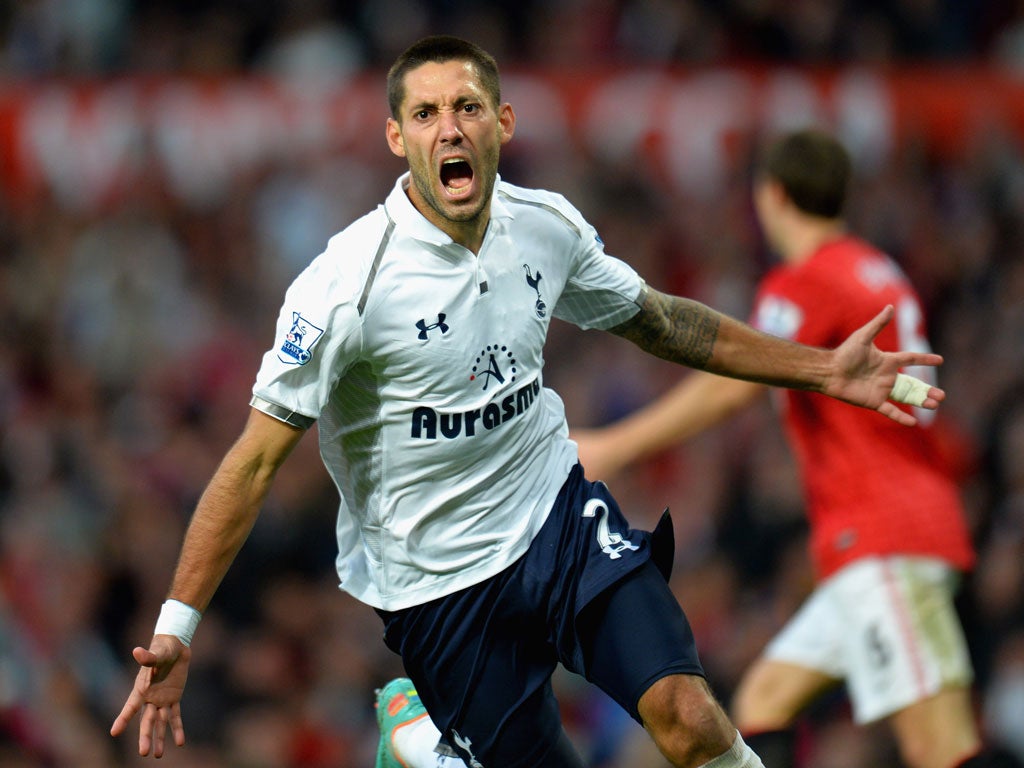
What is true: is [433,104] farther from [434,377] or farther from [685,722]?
[685,722]

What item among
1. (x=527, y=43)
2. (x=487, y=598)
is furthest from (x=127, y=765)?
(x=527, y=43)

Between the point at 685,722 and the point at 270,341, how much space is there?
7.29m

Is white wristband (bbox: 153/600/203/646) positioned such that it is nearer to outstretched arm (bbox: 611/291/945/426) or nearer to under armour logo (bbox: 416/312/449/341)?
under armour logo (bbox: 416/312/449/341)

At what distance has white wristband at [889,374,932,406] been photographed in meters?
4.68

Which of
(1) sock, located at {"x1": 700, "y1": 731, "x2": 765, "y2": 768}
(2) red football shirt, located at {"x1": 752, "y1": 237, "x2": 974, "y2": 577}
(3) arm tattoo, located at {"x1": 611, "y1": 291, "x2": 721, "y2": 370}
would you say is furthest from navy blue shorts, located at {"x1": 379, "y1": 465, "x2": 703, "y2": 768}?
(2) red football shirt, located at {"x1": 752, "y1": 237, "x2": 974, "y2": 577}

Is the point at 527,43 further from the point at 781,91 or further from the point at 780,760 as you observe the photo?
the point at 780,760

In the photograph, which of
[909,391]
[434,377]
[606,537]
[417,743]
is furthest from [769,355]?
[417,743]

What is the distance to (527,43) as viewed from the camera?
39.8 feet

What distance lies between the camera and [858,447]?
585 cm

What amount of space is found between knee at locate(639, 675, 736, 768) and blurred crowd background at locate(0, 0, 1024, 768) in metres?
3.90

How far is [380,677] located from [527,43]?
5371 mm

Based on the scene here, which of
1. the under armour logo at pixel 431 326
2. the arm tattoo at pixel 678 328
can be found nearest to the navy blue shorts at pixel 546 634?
the arm tattoo at pixel 678 328

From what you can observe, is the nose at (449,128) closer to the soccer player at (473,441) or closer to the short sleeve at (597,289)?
the soccer player at (473,441)

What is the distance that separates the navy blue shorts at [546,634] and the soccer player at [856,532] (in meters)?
1.00
